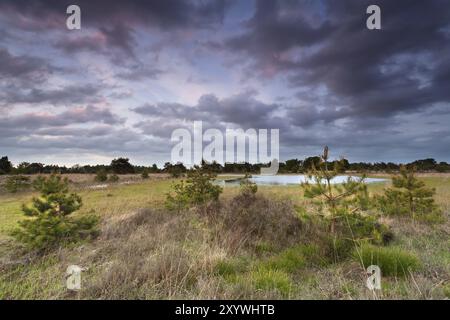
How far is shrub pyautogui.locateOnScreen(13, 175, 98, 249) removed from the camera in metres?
6.50

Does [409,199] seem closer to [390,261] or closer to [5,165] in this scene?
[390,261]

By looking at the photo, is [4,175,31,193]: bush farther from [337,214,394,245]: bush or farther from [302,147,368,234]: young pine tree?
[337,214,394,245]: bush

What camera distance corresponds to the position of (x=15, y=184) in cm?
3061

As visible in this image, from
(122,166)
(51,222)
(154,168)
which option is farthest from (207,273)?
(154,168)

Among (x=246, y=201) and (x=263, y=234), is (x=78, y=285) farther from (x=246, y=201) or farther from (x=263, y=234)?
(x=246, y=201)

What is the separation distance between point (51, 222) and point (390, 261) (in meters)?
7.35

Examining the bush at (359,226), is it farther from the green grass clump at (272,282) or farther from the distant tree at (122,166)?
the distant tree at (122,166)

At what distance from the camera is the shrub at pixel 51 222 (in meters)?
6.50

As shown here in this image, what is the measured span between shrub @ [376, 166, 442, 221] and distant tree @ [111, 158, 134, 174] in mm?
74113

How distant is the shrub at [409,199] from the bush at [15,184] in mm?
34877

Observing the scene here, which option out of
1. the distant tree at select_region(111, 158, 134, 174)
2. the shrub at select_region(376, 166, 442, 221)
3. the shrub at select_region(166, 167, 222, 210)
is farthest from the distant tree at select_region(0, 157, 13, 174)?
the shrub at select_region(376, 166, 442, 221)

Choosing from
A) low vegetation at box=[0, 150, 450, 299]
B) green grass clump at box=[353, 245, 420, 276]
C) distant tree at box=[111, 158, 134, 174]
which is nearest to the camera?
low vegetation at box=[0, 150, 450, 299]
